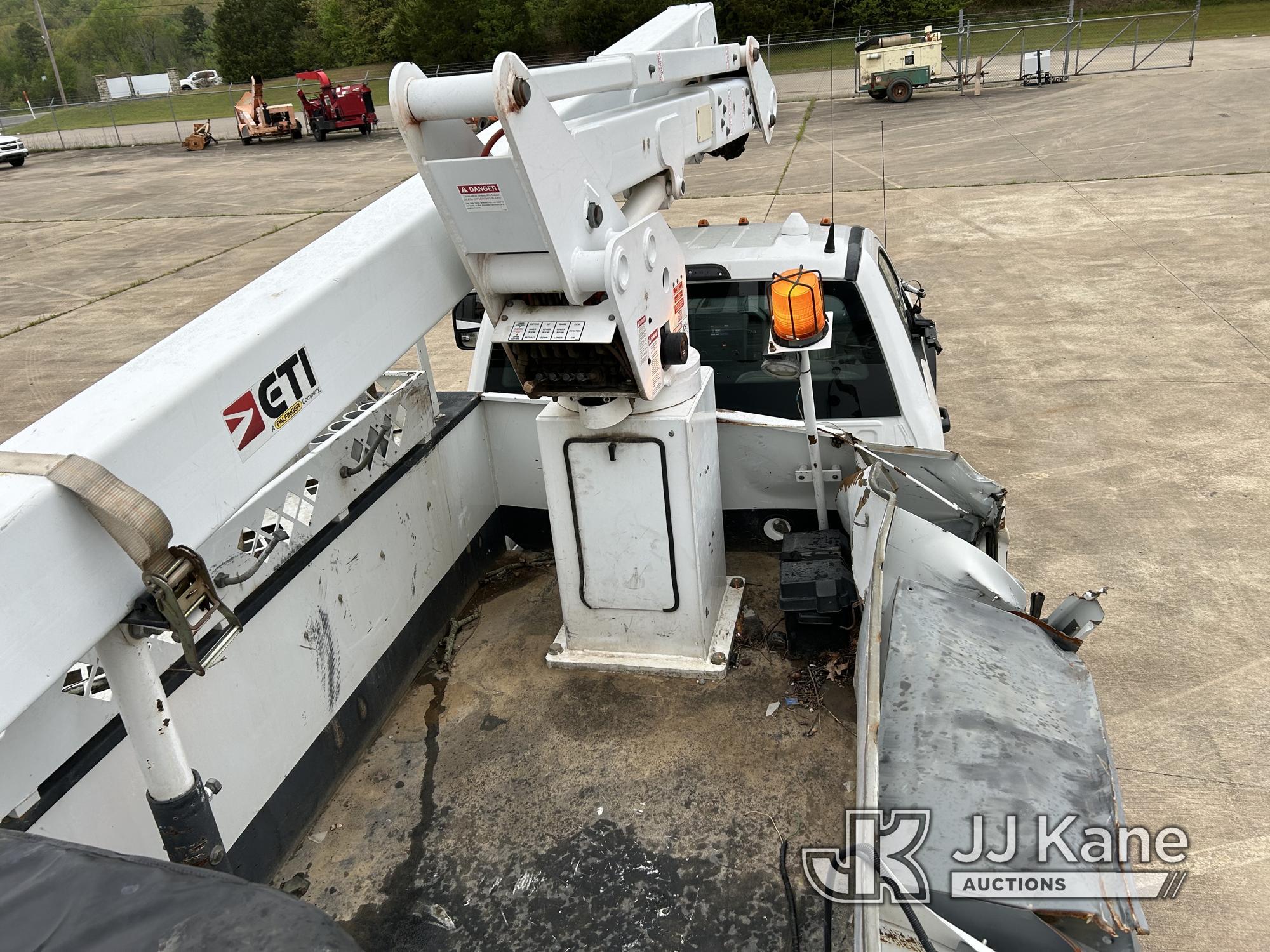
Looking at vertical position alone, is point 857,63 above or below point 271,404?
below

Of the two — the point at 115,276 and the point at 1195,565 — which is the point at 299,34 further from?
the point at 1195,565

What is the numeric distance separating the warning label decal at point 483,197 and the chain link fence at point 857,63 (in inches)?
877

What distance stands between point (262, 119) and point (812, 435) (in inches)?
1256

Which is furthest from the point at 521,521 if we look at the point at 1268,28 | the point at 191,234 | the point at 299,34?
the point at 299,34

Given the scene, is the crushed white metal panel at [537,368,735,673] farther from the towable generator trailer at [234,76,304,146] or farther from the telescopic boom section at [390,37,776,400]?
the towable generator trailer at [234,76,304,146]

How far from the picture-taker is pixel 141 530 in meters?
1.72

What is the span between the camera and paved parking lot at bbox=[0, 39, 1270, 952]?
13.0 ft

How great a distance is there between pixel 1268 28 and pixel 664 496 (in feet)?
134

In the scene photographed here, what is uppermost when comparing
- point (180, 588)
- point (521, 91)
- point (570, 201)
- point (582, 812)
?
point (521, 91)

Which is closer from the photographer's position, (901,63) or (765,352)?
(765,352)

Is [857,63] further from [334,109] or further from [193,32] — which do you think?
[193,32]

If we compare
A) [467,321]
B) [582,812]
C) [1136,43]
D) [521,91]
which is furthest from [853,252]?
[1136,43]

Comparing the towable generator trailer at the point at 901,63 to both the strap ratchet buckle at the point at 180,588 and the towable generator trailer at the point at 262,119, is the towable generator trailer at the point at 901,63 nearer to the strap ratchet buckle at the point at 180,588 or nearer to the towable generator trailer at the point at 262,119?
the towable generator trailer at the point at 262,119

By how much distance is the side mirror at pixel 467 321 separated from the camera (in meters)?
4.66
